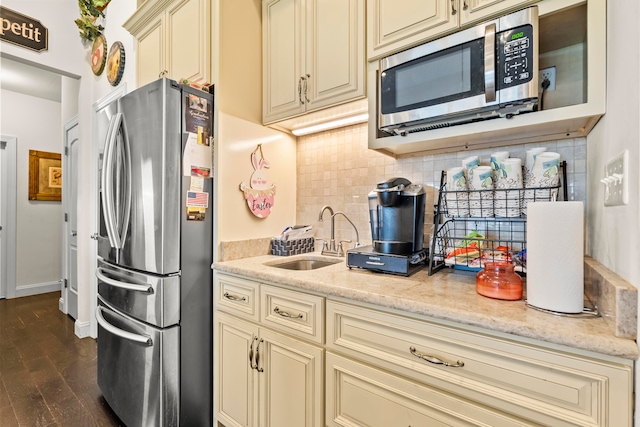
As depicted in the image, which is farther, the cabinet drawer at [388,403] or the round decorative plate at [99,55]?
the round decorative plate at [99,55]

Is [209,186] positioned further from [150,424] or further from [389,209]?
[150,424]

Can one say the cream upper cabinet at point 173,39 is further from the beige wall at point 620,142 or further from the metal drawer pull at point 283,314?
the beige wall at point 620,142

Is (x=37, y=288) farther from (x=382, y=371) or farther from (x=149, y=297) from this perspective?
(x=382, y=371)

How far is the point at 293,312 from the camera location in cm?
126

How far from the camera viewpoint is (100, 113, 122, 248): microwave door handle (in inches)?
65.7

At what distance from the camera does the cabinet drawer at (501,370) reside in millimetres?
672

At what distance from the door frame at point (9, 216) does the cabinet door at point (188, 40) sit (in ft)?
11.9

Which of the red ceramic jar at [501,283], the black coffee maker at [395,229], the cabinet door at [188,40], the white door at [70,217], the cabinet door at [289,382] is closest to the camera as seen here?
the red ceramic jar at [501,283]

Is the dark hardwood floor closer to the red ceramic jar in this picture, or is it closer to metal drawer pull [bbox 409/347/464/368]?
metal drawer pull [bbox 409/347/464/368]

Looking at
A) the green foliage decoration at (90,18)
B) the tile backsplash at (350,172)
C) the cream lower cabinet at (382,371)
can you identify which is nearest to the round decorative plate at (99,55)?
the green foliage decoration at (90,18)

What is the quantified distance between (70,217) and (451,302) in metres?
4.03

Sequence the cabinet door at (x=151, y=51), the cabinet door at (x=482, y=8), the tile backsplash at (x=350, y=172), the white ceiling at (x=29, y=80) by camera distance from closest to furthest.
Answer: the cabinet door at (x=482, y=8)
the tile backsplash at (x=350, y=172)
the cabinet door at (x=151, y=51)
the white ceiling at (x=29, y=80)

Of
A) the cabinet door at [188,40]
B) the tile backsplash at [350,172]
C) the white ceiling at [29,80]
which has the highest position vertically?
the white ceiling at [29,80]

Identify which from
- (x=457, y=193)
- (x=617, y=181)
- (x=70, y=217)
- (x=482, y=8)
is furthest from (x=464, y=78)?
(x=70, y=217)
